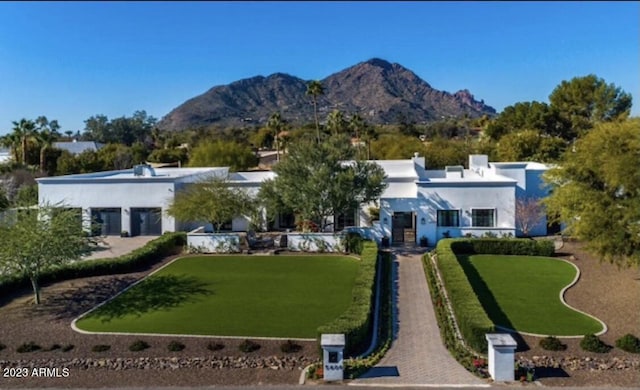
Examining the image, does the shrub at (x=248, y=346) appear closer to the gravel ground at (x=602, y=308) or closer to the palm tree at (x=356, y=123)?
the gravel ground at (x=602, y=308)

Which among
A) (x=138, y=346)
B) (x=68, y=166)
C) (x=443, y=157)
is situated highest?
(x=443, y=157)

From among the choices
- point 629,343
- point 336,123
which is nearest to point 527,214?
point 629,343

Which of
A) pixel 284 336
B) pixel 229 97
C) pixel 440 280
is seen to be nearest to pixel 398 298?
pixel 440 280

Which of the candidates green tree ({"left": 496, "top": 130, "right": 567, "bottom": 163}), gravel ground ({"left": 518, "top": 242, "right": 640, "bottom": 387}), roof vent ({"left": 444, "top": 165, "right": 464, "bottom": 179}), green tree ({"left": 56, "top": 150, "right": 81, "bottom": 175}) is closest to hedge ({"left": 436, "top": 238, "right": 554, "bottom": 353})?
gravel ground ({"left": 518, "top": 242, "right": 640, "bottom": 387})

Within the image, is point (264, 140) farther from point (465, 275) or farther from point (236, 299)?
point (236, 299)

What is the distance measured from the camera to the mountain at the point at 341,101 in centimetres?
17288

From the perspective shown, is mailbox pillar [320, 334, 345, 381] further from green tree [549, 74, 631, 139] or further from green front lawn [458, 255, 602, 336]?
green tree [549, 74, 631, 139]

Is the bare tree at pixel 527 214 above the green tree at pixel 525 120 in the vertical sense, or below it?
below

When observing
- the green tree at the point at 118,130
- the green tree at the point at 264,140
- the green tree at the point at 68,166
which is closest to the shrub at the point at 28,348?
the green tree at the point at 68,166

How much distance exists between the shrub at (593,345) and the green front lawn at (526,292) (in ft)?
3.69

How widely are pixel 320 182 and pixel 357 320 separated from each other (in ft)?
43.7

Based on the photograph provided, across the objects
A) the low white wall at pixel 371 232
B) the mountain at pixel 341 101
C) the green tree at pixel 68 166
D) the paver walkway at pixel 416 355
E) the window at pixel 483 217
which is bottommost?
the paver walkway at pixel 416 355

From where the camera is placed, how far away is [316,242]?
101 ft

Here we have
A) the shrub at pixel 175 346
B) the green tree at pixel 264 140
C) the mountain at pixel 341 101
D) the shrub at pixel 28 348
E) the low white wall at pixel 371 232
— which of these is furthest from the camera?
the mountain at pixel 341 101
